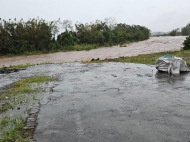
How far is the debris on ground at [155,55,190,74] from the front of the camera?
8.77 metres

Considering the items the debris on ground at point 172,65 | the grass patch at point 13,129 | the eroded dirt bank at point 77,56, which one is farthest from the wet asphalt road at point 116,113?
the eroded dirt bank at point 77,56

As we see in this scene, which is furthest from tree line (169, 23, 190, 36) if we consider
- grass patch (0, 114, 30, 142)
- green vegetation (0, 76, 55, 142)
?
grass patch (0, 114, 30, 142)

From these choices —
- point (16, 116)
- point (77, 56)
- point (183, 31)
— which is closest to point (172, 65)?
point (16, 116)

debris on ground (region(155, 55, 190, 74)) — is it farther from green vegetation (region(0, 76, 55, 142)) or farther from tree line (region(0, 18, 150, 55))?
tree line (region(0, 18, 150, 55))

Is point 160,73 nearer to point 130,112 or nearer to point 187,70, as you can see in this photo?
point 187,70

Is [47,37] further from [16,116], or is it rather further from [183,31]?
[183,31]

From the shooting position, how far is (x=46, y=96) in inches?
230

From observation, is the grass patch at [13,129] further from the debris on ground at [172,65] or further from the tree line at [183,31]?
the tree line at [183,31]

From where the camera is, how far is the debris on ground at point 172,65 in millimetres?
8773

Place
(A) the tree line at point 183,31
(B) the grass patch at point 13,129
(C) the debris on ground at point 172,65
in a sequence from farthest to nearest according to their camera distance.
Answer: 1. (A) the tree line at point 183,31
2. (C) the debris on ground at point 172,65
3. (B) the grass patch at point 13,129

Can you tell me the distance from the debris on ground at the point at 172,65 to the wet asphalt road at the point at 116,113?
61.2 inches

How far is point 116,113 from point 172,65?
5512mm

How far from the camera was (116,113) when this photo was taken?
4441mm

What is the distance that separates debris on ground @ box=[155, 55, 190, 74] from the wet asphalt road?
5.10 feet
